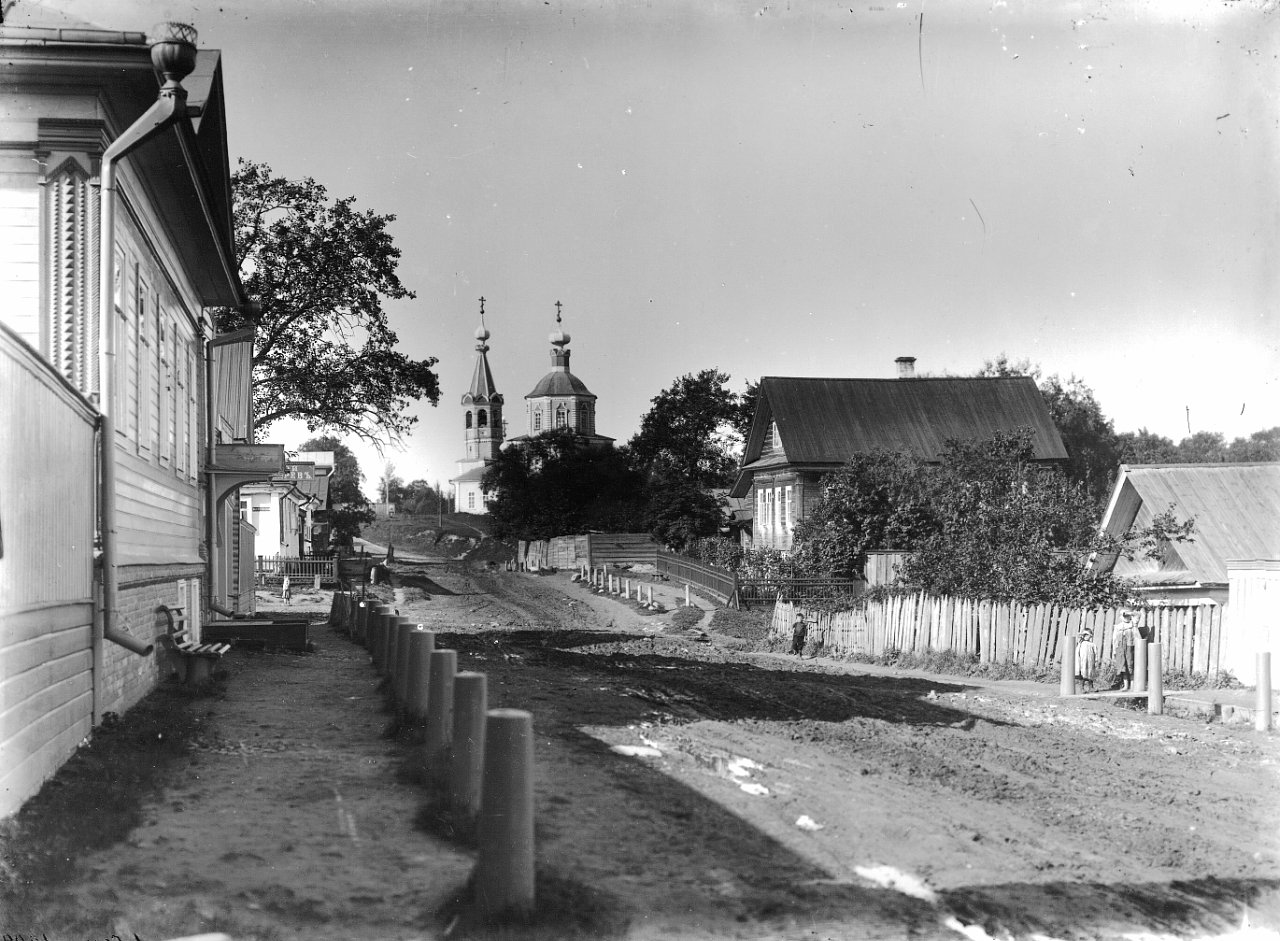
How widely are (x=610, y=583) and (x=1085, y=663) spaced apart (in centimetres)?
2693

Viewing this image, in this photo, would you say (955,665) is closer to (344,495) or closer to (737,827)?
(737,827)

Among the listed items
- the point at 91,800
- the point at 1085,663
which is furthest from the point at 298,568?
the point at 91,800

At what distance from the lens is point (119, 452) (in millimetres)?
10773

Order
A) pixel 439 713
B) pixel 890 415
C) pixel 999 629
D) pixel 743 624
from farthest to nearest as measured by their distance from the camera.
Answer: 1. pixel 890 415
2. pixel 743 624
3. pixel 999 629
4. pixel 439 713

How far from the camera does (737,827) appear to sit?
7348 millimetres

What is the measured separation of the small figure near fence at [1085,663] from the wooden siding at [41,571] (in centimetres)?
1489

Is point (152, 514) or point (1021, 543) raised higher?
point (152, 514)

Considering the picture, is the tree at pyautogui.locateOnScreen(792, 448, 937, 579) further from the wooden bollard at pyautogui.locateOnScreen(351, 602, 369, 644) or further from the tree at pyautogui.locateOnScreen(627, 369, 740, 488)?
the tree at pyautogui.locateOnScreen(627, 369, 740, 488)

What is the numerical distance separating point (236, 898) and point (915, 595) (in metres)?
20.4

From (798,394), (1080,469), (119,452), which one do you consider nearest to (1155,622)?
(119,452)

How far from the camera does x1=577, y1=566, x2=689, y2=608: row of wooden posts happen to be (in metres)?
40.0

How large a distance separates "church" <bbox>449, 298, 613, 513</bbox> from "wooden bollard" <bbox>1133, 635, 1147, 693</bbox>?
361 feet

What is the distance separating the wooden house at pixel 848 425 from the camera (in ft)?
159

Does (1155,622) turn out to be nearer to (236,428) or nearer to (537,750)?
(537,750)
